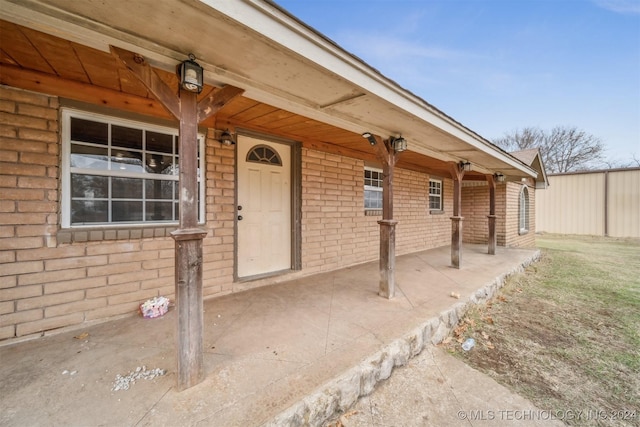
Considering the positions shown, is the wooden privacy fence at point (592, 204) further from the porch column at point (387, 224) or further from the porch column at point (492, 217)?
the porch column at point (387, 224)

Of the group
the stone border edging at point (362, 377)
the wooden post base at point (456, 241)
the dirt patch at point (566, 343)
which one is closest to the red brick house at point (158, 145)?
the stone border edging at point (362, 377)

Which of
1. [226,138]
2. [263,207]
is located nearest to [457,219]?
[263,207]

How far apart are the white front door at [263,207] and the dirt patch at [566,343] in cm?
260

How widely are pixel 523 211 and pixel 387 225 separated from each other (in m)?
9.18

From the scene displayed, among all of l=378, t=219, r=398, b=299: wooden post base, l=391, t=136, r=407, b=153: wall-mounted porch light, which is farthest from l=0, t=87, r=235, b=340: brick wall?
l=391, t=136, r=407, b=153: wall-mounted porch light

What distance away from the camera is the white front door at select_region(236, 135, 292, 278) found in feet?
12.3

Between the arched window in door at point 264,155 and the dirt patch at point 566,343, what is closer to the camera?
the dirt patch at point 566,343

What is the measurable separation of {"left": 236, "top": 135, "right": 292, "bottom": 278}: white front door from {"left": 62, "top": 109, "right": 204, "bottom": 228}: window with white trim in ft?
2.98

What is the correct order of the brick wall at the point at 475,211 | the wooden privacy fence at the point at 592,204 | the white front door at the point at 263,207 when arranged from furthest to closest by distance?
1. the wooden privacy fence at the point at 592,204
2. the brick wall at the point at 475,211
3. the white front door at the point at 263,207

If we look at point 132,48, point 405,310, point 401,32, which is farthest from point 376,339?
point 401,32

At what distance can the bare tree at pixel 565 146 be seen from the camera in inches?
784

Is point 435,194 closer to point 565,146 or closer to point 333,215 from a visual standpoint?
point 333,215

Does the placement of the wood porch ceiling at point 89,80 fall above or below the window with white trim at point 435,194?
above

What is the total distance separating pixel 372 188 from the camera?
587 cm
